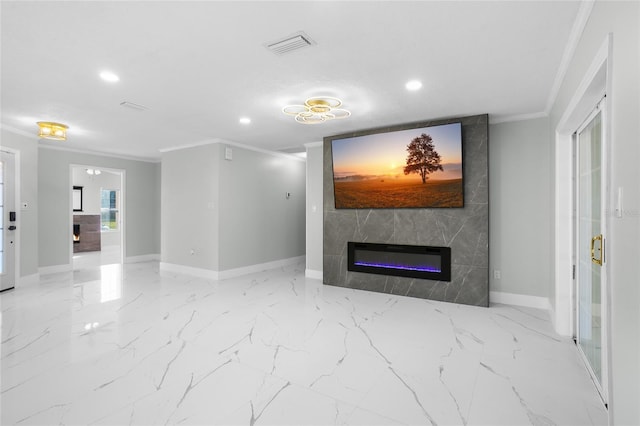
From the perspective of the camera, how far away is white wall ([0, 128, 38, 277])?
546 centimetres

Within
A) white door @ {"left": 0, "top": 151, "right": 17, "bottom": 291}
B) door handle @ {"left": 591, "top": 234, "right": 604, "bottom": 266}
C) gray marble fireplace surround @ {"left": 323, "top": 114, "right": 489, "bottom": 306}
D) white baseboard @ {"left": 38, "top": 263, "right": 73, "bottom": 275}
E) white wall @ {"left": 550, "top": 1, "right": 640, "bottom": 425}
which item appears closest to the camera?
white wall @ {"left": 550, "top": 1, "right": 640, "bottom": 425}

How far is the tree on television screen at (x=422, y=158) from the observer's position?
460cm

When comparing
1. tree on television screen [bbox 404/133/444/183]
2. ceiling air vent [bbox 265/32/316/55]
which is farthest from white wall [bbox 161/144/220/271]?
ceiling air vent [bbox 265/32/316/55]

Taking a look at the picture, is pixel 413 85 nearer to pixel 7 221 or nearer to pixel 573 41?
pixel 573 41

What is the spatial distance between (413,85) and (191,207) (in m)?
4.77

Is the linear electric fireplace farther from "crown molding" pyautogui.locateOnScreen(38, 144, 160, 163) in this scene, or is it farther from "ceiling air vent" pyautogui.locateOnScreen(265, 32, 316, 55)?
"crown molding" pyautogui.locateOnScreen(38, 144, 160, 163)

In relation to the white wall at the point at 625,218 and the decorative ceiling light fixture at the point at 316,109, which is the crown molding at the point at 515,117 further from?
the white wall at the point at 625,218

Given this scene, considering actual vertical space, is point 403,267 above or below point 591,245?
below

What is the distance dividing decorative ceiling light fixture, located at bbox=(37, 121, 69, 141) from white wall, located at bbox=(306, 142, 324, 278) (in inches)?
153

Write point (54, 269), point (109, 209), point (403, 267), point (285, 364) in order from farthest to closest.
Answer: point (109, 209)
point (54, 269)
point (403, 267)
point (285, 364)

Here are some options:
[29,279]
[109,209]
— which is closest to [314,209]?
[29,279]

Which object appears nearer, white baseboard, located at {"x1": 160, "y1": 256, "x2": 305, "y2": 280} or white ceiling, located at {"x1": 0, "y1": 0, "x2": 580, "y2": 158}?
white ceiling, located at {"x1": 0, "y1": 0, "x2": 580, "y2": 158}

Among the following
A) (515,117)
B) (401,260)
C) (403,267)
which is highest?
(515,117)

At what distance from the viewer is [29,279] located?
5578 millimetres
